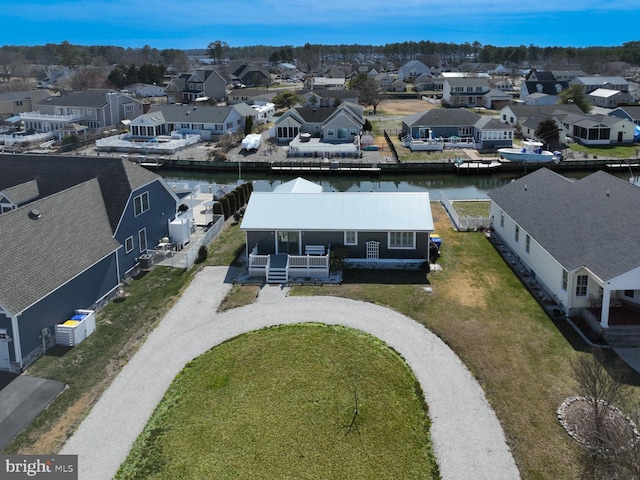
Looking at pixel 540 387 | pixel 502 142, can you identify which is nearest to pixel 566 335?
pixel 540 387

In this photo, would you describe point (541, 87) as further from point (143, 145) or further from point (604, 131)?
point (143, 145)

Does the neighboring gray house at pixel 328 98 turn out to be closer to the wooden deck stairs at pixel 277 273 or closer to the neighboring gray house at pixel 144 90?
the neighboring gray house at pixel 144 90

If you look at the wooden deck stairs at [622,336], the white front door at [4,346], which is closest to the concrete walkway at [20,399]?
the white front door at [4,346]

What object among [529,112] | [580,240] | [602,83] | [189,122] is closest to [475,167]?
[529,112]

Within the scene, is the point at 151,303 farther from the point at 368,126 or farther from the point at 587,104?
the point at 587,104

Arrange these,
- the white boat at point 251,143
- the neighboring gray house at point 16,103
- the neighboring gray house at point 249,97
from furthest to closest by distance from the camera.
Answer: the neighboring gray house at point 249,97, the neighboring gray house at point 16,103, the white boat at point 251,143

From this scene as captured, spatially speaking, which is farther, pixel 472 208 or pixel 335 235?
pixel 472 208
